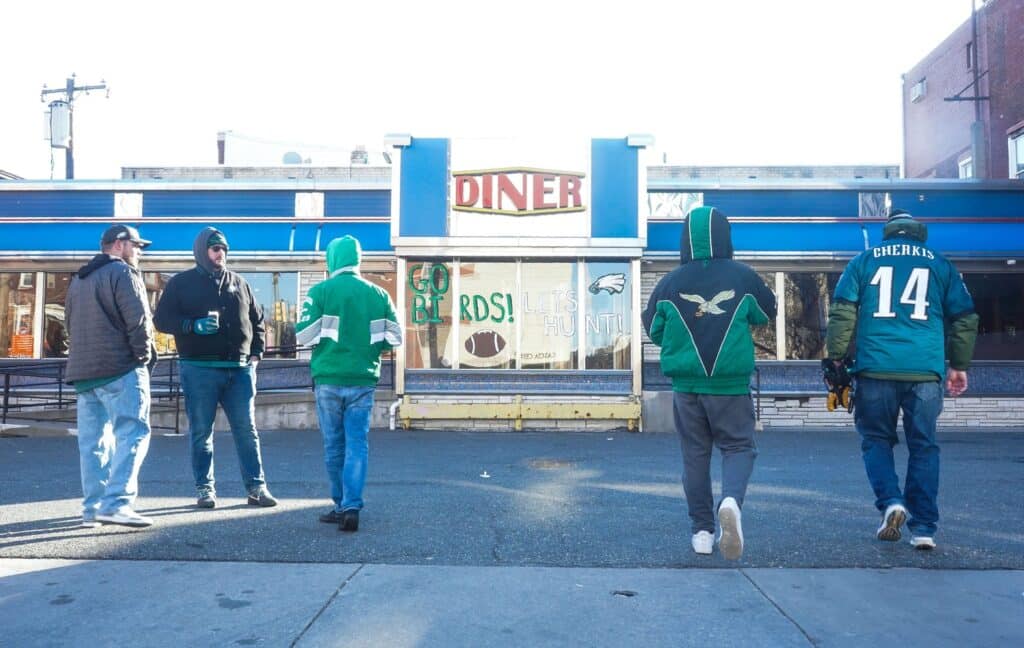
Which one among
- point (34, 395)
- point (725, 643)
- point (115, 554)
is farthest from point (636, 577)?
point (34, 395)

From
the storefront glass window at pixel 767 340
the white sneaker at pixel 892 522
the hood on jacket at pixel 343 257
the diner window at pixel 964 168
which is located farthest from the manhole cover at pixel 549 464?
the diner window at pixel 964 168

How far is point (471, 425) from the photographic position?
1303 cm

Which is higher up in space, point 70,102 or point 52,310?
point 70,102

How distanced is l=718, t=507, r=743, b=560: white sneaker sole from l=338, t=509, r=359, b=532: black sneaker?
7.07ft

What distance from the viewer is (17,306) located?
15.3m

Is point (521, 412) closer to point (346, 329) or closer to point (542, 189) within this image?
point (542, 189)

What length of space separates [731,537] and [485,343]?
960 cm

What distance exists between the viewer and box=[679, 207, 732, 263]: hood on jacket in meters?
4.46

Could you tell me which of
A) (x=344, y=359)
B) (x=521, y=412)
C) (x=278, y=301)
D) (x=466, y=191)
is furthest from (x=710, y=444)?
(x=278, y=301)

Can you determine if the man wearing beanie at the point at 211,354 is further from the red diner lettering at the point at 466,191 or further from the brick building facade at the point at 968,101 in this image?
the brick building facade at the point at 968,101

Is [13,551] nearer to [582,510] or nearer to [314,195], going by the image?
[582,510]

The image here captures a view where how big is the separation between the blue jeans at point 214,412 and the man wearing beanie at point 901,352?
3877 mm

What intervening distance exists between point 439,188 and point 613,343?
12.7 ft

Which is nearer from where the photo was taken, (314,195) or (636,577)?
(636,577)
